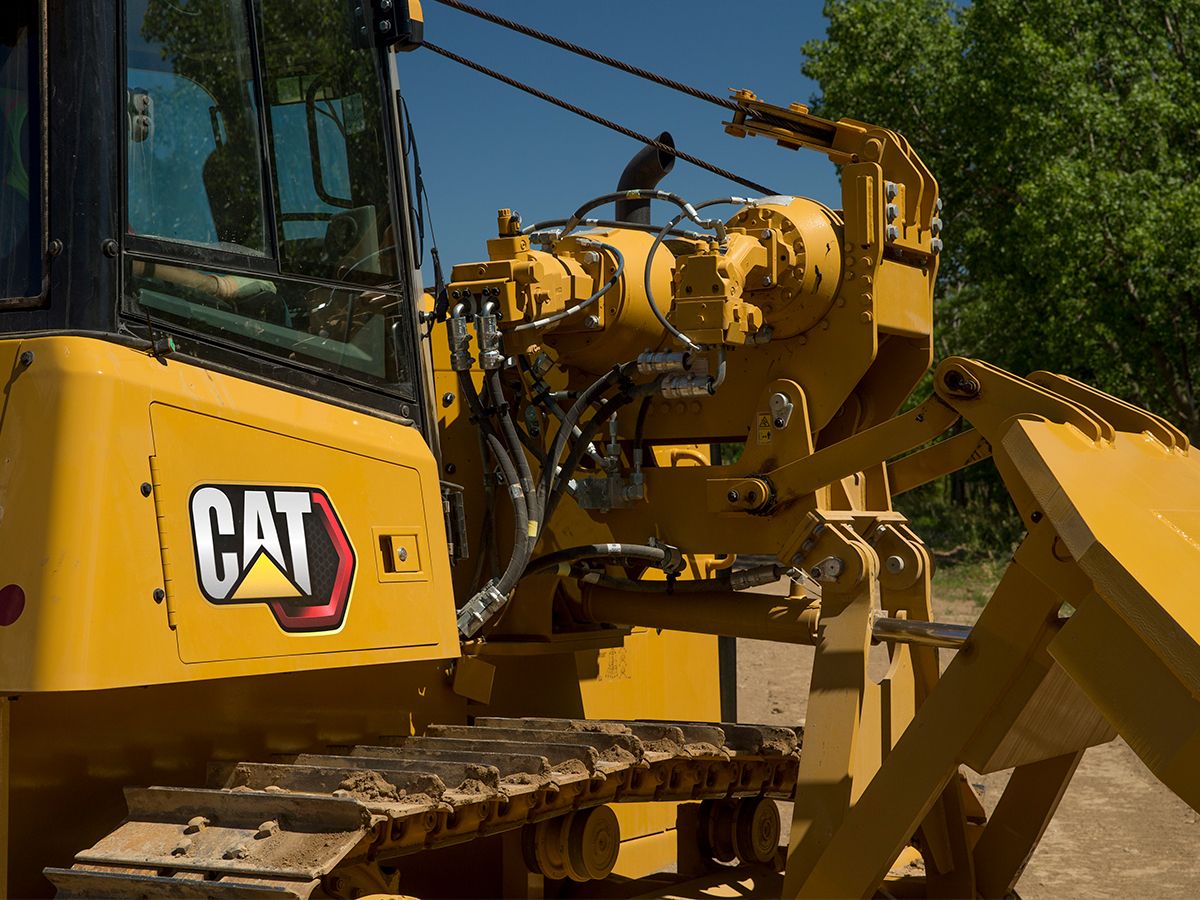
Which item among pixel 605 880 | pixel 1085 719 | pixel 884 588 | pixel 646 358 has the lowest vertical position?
pixel 605 880

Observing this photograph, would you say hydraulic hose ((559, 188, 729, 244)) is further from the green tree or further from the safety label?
the green tree

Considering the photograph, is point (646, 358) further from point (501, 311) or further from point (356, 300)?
point (356, 300)

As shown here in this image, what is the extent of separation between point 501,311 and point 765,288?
84 centimetres

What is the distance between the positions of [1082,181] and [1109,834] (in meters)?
11.6

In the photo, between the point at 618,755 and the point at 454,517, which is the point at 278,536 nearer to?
the point at 454,517

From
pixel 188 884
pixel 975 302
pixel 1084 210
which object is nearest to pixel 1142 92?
pixel 1084 210

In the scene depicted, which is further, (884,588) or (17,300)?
(884,588)

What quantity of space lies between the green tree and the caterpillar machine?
14.1 meters

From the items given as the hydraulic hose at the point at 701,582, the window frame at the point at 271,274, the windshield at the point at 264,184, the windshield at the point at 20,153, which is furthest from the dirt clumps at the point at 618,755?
the windshield at the point at 20,153

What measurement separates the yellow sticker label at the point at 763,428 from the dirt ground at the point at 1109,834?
1.51m

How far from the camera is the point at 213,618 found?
3.03m

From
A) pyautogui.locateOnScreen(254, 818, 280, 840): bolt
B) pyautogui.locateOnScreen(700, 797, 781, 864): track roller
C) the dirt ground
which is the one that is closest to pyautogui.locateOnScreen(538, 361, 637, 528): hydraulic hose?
pyautogui.locateOnScreen(700, 797, 781, 864): track roller

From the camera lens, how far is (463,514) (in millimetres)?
4125

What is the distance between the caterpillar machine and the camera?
119 inches
